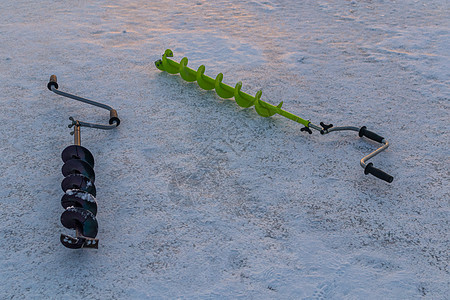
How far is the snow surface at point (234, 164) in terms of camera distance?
228 cm

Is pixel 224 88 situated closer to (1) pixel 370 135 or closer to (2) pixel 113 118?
(2) pixel 113 118

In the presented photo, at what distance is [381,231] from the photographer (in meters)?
2.55

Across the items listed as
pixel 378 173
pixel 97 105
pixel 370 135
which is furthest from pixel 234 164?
pixel 97 105

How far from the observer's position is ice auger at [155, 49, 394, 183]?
3.06 metres

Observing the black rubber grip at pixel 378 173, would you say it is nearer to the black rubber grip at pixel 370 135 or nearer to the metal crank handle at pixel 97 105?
the black rubber grip at pixel 370 135

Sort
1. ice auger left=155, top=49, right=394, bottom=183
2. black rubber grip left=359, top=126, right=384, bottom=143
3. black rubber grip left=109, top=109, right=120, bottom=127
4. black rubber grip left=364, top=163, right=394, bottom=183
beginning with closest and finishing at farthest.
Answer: black rubber grip left=364, top=163, right=394, bottom=183 → ice auger left=155, top=49, right=394, bottom=183 → black rubber grip left=359, top=126, right=384, bottom=143 → black rubber grip left=109, top=109, right=120, bottom=127

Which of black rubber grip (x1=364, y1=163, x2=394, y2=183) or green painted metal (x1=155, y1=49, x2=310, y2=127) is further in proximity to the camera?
green painted metal (x1=155, y1=49, x2=310, y2=127)

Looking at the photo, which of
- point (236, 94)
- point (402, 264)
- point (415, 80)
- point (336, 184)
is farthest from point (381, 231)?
point (415, 80)

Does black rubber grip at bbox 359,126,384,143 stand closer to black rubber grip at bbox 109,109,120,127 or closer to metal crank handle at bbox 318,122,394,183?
metal crank handle at bbox 318,122,394,183

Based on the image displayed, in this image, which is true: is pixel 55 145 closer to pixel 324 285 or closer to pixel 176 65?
pixel 176 65

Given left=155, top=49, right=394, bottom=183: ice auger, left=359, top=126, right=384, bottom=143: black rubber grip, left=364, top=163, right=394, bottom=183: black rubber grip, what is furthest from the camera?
left=359, top=126, right=384, bottom=143: black rubber grip

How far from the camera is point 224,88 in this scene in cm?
398

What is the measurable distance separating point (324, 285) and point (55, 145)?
2.47 m

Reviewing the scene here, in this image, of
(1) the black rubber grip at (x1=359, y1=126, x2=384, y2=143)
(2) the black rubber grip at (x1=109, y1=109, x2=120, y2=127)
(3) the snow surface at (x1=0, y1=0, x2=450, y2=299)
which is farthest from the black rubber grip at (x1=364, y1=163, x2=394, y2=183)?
(2) the black rubber grip at (x1=109, y1=109, x2=120, y2=127)
